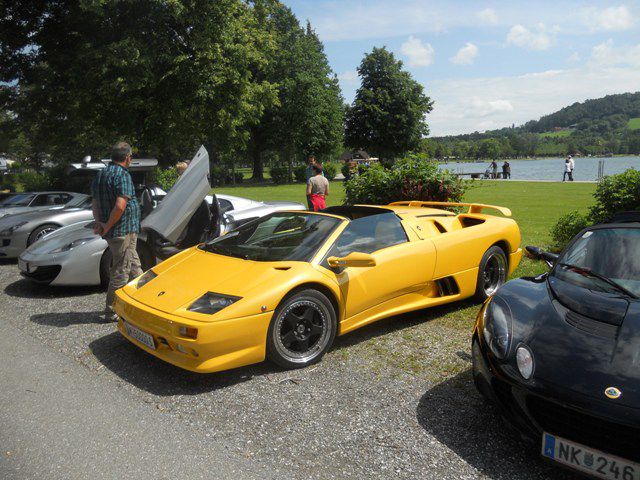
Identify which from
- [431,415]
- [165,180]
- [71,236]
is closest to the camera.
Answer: [431,415]

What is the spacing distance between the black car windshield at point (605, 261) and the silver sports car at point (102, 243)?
3.85 metres

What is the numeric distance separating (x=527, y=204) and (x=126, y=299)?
49.9ft

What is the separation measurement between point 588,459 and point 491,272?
3.61m

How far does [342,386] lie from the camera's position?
12.1 ft

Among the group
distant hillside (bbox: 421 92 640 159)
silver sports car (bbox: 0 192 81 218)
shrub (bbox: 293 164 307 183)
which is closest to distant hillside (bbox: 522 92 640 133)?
distant hillside (bbox: 421 92 640 159)

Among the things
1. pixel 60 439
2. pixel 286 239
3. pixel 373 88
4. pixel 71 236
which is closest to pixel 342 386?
pixel 286 239

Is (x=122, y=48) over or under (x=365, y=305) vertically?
over

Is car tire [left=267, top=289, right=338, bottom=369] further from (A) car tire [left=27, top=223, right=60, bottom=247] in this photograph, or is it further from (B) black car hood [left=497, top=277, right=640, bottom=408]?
(A) car tire [left=27, top=223, right=60, bottom=247]

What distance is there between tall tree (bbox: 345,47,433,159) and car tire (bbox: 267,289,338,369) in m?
38.6

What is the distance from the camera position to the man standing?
499 centimetres

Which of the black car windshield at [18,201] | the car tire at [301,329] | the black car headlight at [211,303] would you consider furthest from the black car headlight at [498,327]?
the black car windshield at [18,201]

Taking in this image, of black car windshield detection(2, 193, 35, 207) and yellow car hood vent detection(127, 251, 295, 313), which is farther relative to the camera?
black car windshield detection(2, 193, 35, 207)

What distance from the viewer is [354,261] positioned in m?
4.00

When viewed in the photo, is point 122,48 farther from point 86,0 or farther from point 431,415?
point 431,415
